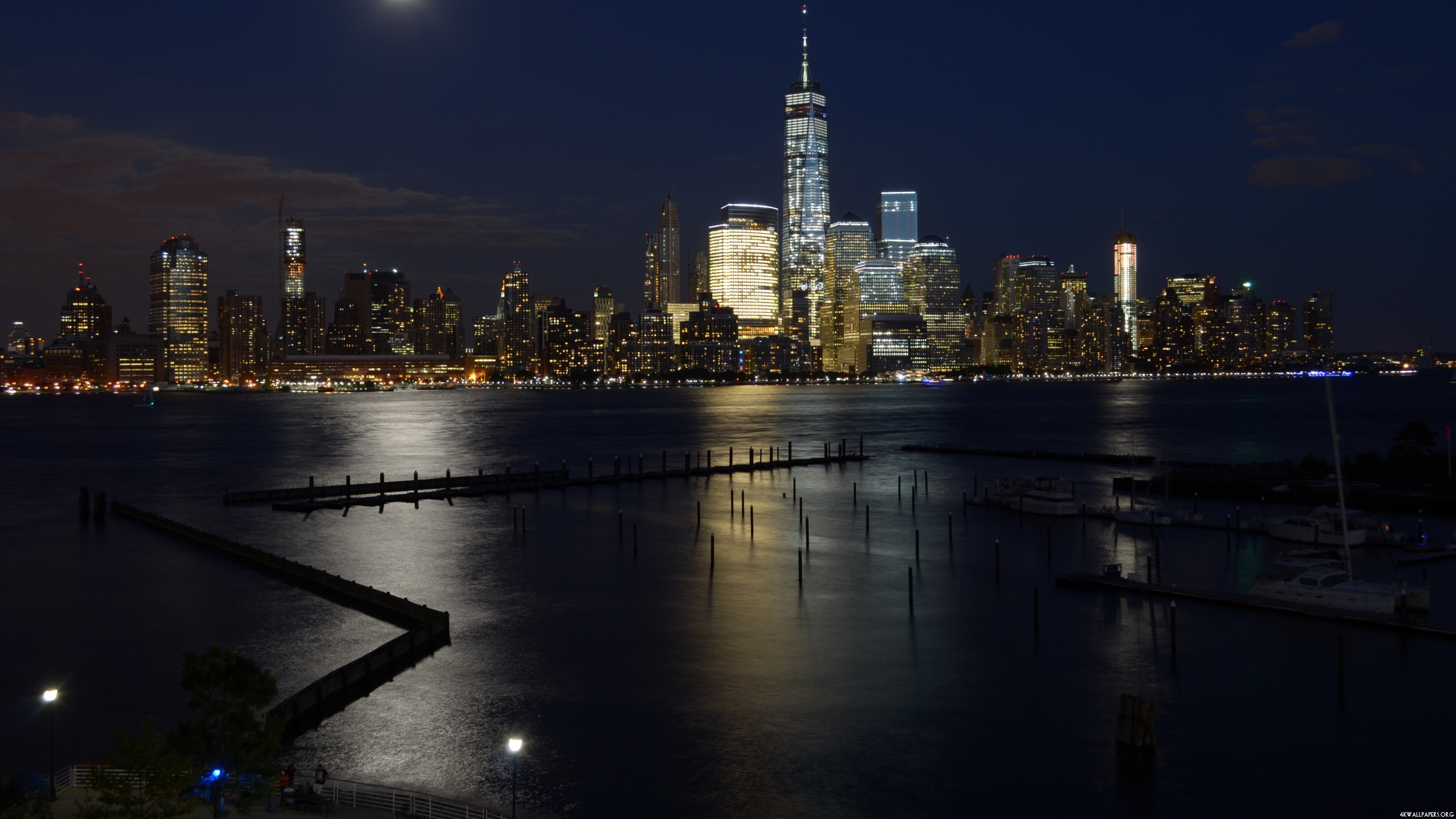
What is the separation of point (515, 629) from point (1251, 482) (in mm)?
43574

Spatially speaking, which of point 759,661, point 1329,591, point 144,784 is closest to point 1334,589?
point 1329,591

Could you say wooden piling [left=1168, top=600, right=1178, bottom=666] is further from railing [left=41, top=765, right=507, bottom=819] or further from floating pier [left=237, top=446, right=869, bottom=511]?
floating pier [left=237, top=446, right=869, bottom=511]

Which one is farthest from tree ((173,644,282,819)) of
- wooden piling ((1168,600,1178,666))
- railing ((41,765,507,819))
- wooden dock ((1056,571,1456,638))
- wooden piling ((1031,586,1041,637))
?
wooden dock ((1056,571,1456,638))

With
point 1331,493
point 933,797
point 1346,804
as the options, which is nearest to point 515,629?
point 933,797

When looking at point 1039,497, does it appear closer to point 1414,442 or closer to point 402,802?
point 1414,442

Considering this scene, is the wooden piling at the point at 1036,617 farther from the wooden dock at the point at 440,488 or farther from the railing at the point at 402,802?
the wooden dock at the point at 440,488

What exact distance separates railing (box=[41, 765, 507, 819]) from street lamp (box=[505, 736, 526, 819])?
0.40m

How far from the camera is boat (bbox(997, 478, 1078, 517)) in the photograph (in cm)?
5306

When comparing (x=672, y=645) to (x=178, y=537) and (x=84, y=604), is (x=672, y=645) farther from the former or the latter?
(x=178, y=537)

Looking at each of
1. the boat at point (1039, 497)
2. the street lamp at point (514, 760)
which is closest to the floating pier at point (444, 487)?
the boat at point (1039, 497)

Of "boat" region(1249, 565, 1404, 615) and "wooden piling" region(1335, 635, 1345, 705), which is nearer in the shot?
"wooden piling" region(1335, 635, 1345, 705)

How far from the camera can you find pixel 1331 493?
54.1 metres

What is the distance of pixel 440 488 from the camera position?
6619cm

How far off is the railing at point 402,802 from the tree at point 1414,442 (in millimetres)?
61851
